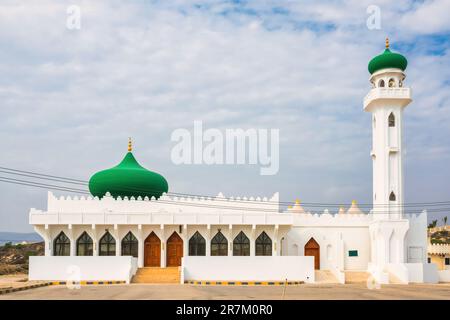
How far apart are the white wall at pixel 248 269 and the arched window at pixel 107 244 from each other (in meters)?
6.61

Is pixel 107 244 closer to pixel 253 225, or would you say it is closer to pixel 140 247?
pixel 140 247

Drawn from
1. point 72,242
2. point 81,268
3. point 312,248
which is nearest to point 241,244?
point 312,248

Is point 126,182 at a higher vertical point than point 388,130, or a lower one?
lower

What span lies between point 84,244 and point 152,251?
4265 millimetres

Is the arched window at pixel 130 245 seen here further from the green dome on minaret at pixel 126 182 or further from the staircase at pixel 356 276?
the staircase at pixel 356 276

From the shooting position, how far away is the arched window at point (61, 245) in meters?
37.4

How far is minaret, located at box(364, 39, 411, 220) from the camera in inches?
1480

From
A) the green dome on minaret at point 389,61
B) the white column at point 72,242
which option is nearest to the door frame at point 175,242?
the white column at point 72,242

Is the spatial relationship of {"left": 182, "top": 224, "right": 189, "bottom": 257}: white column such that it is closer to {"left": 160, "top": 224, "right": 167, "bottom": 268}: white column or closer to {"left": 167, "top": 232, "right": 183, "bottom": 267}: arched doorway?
{"left": 167, "top": 232, "right": 183, "bottom": 267}: arched doorway

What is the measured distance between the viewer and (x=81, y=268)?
32.8 metres

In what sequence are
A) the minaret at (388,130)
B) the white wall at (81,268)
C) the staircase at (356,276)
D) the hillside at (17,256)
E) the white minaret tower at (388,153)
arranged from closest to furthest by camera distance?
the white wall at (81,268), the staircase at (356,276), the white minaret tower at (388,153), the minaret at (388,130), the hillside at (17,256)

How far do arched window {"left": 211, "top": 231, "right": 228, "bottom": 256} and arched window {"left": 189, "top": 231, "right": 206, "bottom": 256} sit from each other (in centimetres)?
57

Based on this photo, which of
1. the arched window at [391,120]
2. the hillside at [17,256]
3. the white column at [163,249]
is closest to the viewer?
the white column at [163,249]
